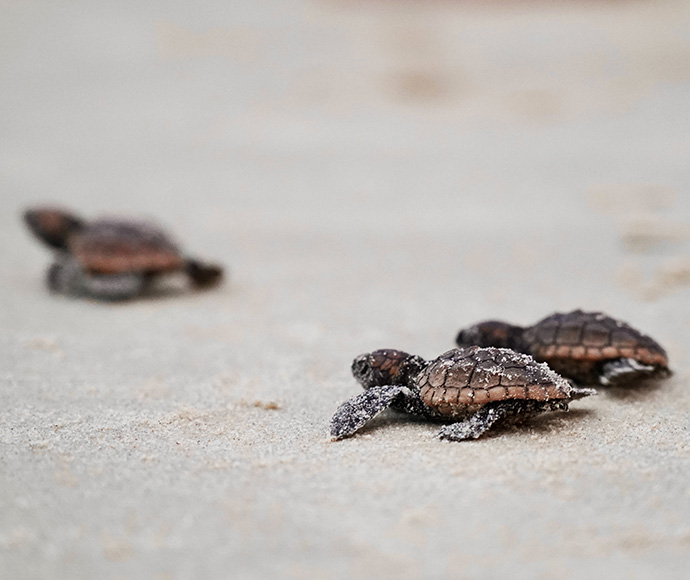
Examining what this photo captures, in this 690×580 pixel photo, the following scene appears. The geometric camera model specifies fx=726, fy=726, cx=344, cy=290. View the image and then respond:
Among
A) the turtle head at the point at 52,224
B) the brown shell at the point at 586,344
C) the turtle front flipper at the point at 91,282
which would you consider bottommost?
the brown shell at the point at 586,344

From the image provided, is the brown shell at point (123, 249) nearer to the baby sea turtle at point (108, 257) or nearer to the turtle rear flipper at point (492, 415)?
the baby sea turtle at point (108, 257)

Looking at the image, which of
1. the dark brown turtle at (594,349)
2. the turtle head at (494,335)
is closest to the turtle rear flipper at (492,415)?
the dark brown turtle at (594,349)

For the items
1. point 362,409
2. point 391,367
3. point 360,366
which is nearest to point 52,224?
point 360,366

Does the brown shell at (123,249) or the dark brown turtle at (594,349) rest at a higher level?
the brown shell at (123,249)

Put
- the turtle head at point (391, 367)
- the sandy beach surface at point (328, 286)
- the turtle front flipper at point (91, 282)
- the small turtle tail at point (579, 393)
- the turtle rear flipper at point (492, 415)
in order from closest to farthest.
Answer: the sandy beach surface at point (328, 286)
the turtle rear flipper at point (492, 415)
the small turtle tail at point (579, 393)
the turtle head at point (391, 367)
the turtle front flipper at point (91, 282)

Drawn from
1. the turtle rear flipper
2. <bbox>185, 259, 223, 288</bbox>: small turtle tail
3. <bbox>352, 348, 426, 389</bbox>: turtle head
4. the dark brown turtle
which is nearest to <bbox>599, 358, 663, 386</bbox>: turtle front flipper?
the dark brown turtle

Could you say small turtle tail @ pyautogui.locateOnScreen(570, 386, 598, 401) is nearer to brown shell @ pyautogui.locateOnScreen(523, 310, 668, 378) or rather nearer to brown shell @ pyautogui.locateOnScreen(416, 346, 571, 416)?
brown shell @ pyautogui.locateOnScreen(416, 346, 571, 416)

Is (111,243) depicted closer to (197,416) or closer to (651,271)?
(197,416)
